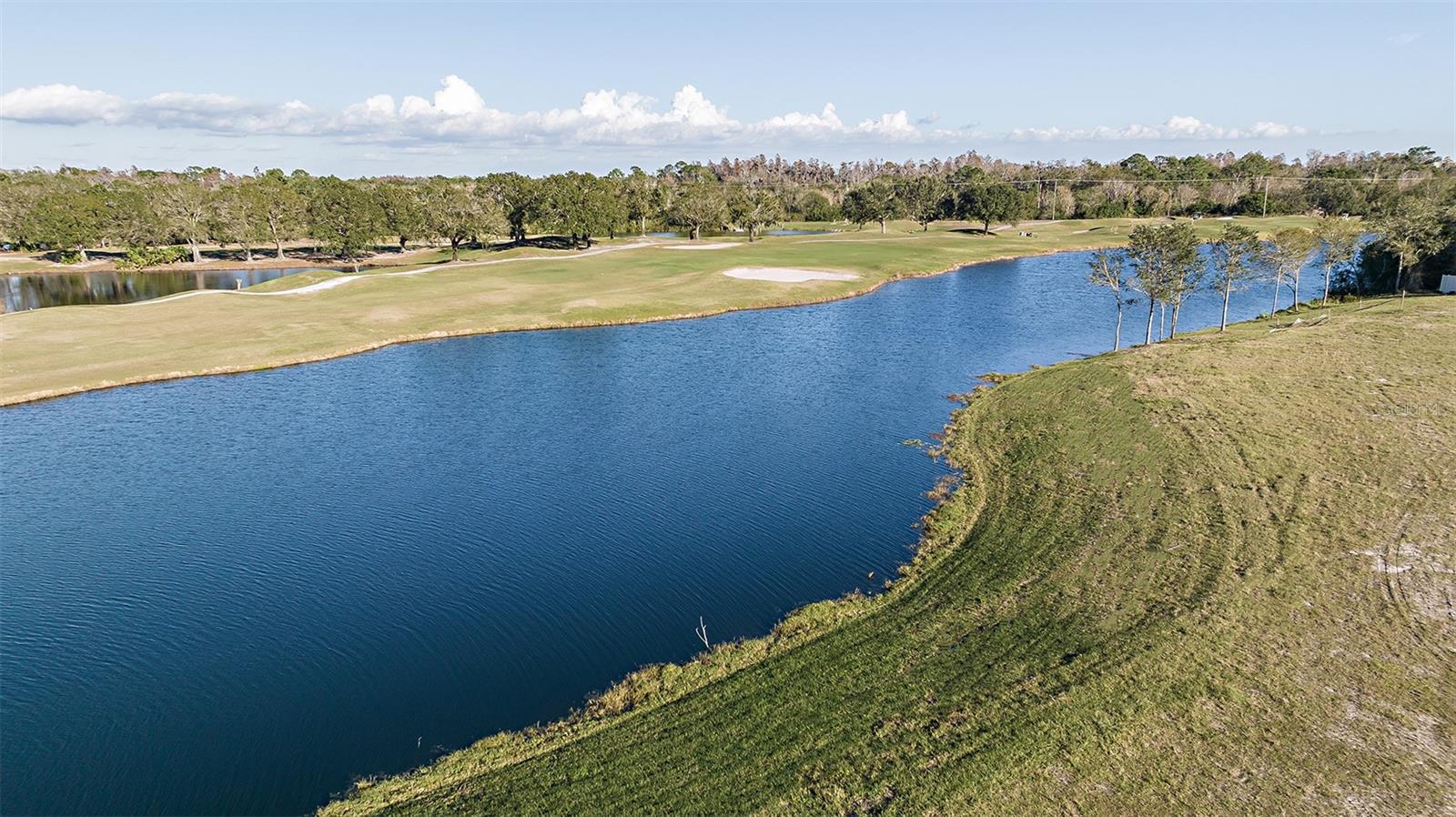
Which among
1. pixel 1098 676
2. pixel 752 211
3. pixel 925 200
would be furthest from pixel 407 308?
pixel 925 200

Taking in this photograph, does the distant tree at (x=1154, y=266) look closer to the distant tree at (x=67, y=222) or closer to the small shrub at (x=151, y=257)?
the small shrub at (x=151, y=257)

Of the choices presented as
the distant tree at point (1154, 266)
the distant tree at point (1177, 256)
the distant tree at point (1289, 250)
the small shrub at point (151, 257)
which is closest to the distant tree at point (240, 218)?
the small shrub at point (151, 257)

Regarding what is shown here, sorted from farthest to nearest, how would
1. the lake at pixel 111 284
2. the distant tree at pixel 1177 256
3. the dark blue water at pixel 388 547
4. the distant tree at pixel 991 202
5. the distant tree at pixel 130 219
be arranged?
the distant tree at pixel 991 202 → the distant tree at pixel 130 219 → the lake at pixel 111 284 → the distant tree at pixel 1177 256 → the dark blue water at pixel 388 547

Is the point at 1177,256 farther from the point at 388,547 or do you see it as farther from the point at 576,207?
the point at 576,207

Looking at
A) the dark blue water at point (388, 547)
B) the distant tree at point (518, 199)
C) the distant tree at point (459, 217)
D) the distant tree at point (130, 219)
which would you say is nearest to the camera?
the dark blue water at point (388, 547)

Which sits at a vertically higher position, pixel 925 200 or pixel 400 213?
pixel 925 200

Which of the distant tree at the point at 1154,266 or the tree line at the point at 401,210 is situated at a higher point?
the tree line at the point at 401,210

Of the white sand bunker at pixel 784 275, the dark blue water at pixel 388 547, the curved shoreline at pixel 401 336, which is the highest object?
the white sand bunker at pixel 784 275
